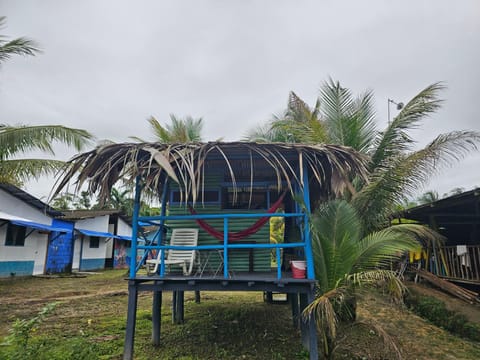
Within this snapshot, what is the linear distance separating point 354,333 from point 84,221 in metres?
15.4

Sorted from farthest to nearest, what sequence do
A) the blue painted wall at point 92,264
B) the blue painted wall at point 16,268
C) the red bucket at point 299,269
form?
the blue painted wall at point 92,264 < the blue painted wall at point 16,268 < the red bucket at point 299,269

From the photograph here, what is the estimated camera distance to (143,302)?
8.43 m

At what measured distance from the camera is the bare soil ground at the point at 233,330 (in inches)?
176

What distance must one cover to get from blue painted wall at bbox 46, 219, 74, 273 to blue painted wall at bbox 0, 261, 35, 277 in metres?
1.17

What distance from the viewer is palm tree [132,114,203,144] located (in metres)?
7.88

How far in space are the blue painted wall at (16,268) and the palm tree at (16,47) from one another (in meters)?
8.52

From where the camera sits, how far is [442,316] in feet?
20.1

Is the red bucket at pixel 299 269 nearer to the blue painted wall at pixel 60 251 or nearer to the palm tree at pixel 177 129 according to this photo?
the palm tree at pixel 177 129

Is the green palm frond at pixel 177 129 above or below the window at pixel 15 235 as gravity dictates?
above

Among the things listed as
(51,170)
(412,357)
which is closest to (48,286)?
(51,170)

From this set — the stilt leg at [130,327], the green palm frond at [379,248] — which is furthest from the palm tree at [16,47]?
the green palm frond at [379,248]

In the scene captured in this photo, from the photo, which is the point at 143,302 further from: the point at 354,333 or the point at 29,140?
the point at 354,333

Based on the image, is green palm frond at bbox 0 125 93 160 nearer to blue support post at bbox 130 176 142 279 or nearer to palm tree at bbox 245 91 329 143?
blue support post at bbox 130 176 142 279

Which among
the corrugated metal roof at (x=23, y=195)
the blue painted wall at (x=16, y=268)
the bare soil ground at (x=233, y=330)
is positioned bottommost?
the bare soil ground at (x=233, y=330)
